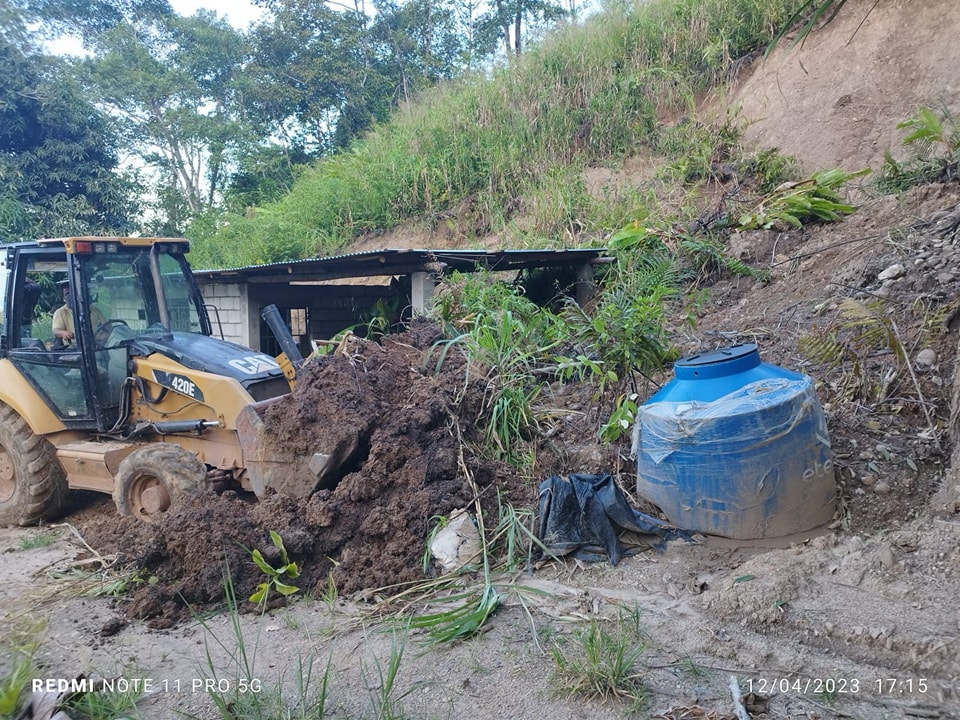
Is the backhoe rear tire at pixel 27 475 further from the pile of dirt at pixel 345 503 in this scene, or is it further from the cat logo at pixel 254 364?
the cat logo at pixel 254 364

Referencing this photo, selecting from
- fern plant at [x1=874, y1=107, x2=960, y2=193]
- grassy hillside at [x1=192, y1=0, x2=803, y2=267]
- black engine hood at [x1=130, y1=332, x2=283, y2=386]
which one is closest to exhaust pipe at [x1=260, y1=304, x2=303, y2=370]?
black engine hood at [x1=130, y1=332, x2=283, y2=386]

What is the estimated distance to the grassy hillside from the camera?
40.8ft

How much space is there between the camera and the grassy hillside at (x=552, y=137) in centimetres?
1245

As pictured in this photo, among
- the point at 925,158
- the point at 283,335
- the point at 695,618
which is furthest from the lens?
the point at 925,158

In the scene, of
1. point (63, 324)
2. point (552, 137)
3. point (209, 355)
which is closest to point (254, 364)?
point (209, 355)

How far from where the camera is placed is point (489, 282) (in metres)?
7.62

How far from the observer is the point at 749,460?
4.12 m

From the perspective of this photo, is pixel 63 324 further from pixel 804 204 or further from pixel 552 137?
pixel 552 137

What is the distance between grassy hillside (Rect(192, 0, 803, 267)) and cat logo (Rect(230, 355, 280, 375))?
637cm

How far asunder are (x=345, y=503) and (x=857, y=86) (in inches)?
439

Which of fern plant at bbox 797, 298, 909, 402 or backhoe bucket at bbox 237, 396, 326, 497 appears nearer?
backhoe bucket at bbox 237, 396, 326, 497

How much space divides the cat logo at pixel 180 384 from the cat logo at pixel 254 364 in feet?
1.04

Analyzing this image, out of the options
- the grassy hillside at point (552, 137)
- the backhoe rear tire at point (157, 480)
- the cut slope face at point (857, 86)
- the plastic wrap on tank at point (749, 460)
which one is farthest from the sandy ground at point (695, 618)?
the grassy hillside at point (552, 137)

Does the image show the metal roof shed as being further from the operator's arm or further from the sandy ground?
the sandy ground
